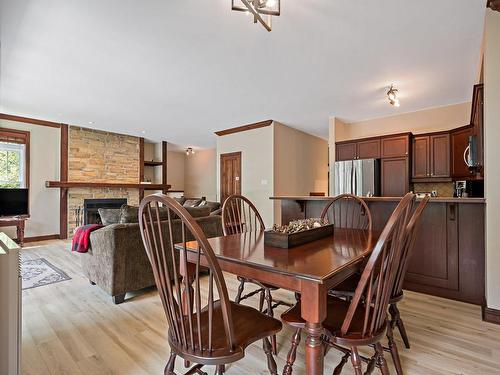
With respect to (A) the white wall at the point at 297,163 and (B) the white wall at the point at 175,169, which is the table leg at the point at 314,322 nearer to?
(A) the white wall at the point at 297,163

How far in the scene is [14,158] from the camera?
18.1ft

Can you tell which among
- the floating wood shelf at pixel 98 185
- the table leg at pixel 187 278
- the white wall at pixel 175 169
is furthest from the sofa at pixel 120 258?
the white wall at pixel 175 169

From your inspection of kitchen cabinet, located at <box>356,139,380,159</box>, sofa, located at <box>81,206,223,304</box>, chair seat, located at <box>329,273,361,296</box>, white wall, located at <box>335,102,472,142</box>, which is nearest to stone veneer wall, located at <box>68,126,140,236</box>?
sofa, located at <box>81,206,223,304</box>

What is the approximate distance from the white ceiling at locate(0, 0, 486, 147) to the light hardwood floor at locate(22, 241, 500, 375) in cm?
259

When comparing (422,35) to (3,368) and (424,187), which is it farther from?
(3,368)

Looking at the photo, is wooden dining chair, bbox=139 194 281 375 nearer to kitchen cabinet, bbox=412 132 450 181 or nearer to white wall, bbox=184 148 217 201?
kitchen cabinet, bbox=412 132 450 181

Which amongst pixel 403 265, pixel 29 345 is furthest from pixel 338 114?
pixel 29 345

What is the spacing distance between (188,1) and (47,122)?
5.37 m

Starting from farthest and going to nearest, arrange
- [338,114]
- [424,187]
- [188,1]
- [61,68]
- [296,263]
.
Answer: [338,114] < [424,187] < [61,68] < [188,1] < [296,263]

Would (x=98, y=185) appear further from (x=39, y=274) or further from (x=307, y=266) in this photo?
(x=307, y=266)

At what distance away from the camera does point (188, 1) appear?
7.26 feet

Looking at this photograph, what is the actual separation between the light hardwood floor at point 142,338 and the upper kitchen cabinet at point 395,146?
291 centimetres

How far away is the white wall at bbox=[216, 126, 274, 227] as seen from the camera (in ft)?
19.3

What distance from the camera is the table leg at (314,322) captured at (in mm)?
1033
